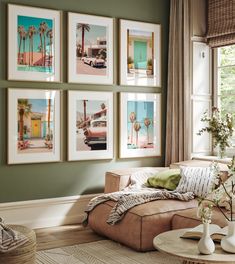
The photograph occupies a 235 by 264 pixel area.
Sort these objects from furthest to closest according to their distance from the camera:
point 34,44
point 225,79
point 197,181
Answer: point 225,79, point 34,44, point 197,181

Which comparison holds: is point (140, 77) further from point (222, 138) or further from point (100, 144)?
point (222, 138)

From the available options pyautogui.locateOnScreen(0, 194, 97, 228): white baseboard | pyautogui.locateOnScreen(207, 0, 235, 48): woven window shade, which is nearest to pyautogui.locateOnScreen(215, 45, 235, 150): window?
pyautogui.locateOnScreen(207, 0, 235, 48): woven window shade

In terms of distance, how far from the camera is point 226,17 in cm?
571

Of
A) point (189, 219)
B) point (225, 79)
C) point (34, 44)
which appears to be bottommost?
point (189, 219)

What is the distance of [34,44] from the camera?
512cm

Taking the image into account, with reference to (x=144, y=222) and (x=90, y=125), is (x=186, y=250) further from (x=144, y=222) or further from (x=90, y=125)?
(x=90, y=125)

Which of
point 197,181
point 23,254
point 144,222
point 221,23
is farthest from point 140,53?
point 23,254

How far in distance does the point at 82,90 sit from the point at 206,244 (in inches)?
116

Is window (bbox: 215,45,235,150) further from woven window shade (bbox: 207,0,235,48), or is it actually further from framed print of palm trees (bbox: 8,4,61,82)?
framed print of palm trees (bbox: 8,4,61,82)

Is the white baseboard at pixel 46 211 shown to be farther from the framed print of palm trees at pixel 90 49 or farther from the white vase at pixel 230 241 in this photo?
the white vase at pixel 230 241

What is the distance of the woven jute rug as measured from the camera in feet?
13.3

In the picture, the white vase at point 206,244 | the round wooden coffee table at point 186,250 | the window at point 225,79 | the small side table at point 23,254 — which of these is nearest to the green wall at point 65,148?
the window at point 225,79

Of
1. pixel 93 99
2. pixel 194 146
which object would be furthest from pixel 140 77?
pixel 194 146

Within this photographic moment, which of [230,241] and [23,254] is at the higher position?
[230,241]
